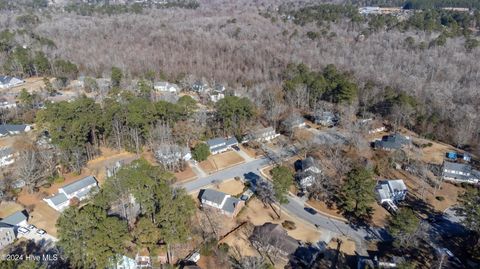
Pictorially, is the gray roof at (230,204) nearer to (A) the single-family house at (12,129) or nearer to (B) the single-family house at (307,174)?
(B) the single-family house at (307,174)

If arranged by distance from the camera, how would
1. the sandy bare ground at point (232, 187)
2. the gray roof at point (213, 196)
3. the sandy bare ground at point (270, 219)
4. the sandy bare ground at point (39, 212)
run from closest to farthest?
the sandy bare ground at point (270, 219) < the sandy bare ground at point (39, 212) < the gray roof at point (213, 196) < the sandy bare ground at point (232, 187)

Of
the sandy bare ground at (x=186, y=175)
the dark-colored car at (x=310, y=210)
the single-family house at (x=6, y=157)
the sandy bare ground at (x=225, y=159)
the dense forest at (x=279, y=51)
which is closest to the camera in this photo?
the dark-colored car at (x=310, y=210)

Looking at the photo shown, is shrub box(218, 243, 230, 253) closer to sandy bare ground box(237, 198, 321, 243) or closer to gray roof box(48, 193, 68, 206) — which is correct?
sandy bare ground box(237, 198, 321, 243)

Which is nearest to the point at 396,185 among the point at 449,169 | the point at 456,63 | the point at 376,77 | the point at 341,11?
the point at 449,169

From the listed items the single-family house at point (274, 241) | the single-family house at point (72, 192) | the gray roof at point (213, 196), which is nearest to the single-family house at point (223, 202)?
the gray roof at point (213, 196)

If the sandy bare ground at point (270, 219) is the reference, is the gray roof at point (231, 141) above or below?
above

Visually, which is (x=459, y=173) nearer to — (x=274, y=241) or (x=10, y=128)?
(x=274, y=241)

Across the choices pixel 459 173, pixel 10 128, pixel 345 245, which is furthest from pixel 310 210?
pixel 10 128

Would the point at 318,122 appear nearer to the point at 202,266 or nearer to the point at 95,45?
the point at 202,266
